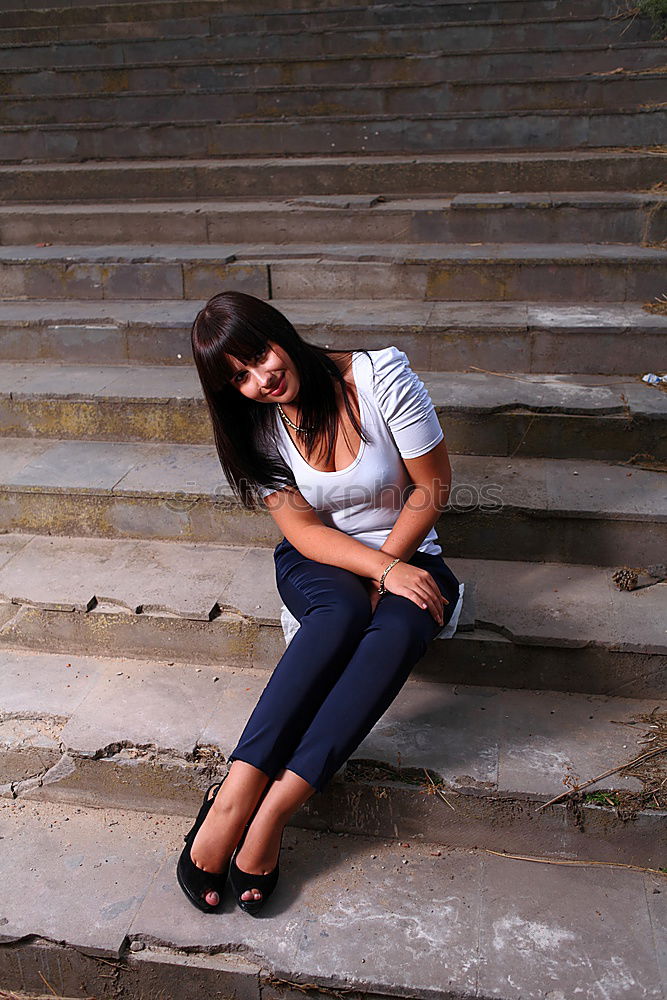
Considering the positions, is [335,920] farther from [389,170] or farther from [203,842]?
[389,170]

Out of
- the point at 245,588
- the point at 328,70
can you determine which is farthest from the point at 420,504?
the point at 328,70

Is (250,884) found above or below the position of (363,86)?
below

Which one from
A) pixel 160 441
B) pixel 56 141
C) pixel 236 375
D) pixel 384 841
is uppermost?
pixel 56 141

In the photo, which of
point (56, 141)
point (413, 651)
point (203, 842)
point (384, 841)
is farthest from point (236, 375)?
point (56, 141)

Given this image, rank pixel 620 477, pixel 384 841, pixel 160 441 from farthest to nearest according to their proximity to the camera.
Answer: pixel 160 441 → pixel 620 477 → pixel 384 841

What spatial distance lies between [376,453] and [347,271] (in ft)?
7.02

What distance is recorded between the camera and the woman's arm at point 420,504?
7.86ft

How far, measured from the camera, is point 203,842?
2152 millimetres

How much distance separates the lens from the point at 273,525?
10.5ft

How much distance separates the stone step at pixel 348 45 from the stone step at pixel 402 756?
4.11 metres

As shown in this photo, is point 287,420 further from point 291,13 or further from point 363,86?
point 291,13

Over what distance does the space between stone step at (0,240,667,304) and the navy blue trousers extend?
2.29 m

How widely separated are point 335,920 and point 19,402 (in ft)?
8.27

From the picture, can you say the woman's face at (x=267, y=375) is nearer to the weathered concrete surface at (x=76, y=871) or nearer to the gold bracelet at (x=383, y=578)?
the gold bracelet at (x=383, y=578)
